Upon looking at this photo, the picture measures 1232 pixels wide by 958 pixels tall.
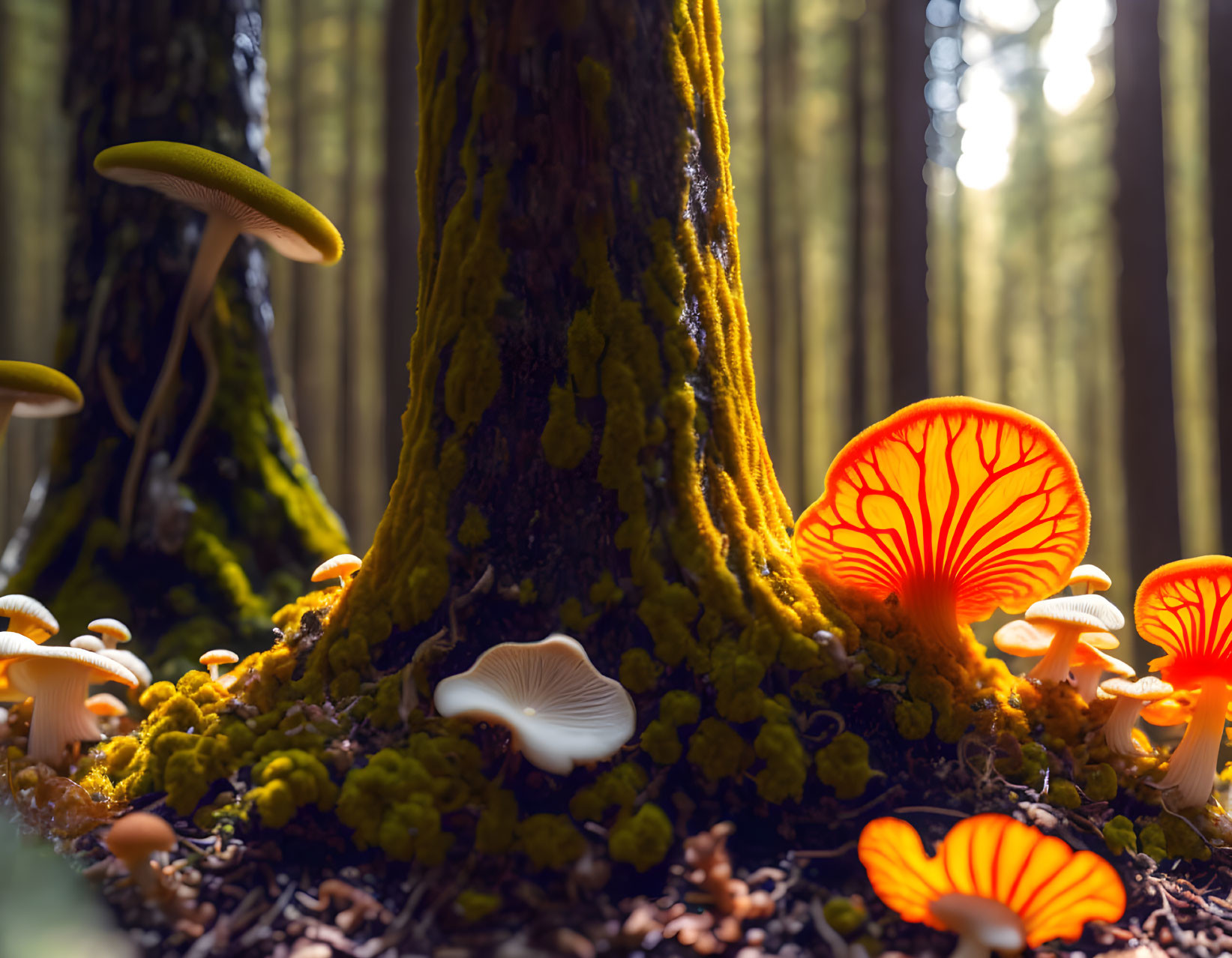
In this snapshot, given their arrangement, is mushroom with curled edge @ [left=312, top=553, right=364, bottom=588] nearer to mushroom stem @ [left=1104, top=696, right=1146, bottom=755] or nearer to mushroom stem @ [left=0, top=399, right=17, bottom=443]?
mushroom stem @ [left=0, top=399, right=17, bottom=443]

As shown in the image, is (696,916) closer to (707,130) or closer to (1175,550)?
(707,130)

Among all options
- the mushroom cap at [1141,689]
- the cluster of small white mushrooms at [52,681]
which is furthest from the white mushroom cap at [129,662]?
the mushroom cap at [1141,689]

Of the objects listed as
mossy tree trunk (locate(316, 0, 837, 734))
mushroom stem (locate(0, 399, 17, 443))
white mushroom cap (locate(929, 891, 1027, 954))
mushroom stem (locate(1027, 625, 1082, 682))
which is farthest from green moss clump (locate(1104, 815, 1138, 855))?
mushroom stem (locate(0, 399, 17, 443))

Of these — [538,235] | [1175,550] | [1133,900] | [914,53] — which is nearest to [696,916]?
[1133,900]

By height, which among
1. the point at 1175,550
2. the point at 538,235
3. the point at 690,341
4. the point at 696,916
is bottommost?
the point at 1175,550

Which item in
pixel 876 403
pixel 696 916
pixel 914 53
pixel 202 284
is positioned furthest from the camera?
pixel 876 403

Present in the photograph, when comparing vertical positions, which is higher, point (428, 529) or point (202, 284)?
point (202, 284)
